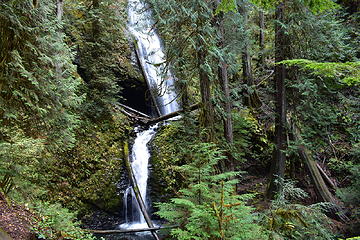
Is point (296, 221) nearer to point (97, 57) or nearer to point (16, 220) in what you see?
point (16, 220)

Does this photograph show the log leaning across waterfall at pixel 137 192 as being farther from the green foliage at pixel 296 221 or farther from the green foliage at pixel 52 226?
the green foliage at pixel 296 221

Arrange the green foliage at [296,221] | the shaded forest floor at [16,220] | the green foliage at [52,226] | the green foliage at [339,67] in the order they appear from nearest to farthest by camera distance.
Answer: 1. the green foliage at [339,67]
2. the shaded forest floor at [16,220]
3. the green foliage at [52,226]
4. the green foliage at [296,221]

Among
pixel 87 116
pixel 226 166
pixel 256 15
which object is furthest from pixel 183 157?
pixel 256 15

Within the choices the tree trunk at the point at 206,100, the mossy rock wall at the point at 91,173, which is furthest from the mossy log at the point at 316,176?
the mossy rock wall at the point at 91,173

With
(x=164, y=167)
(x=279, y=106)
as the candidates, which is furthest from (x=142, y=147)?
(x=279, y=106)

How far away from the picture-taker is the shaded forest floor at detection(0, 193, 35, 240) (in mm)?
3881

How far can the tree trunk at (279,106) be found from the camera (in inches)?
314

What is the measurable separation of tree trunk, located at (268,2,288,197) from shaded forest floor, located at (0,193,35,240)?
6.76m

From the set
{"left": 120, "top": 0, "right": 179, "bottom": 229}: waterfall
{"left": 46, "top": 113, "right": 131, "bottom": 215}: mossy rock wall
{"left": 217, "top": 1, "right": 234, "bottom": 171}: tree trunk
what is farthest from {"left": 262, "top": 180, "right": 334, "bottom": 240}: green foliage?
{"left": 46, "top": 113, "right": 131, "bottom": 215}: mossy rock wall

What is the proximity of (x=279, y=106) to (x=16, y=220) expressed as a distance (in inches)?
304

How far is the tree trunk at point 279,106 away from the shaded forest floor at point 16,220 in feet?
22.2

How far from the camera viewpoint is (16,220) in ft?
13.8

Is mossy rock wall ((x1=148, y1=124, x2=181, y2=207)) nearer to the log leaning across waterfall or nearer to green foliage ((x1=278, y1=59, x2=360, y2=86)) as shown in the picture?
the log leaning across waterfall

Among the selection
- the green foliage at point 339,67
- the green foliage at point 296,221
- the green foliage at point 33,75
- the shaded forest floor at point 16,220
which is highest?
the green foliage at point 33,75
